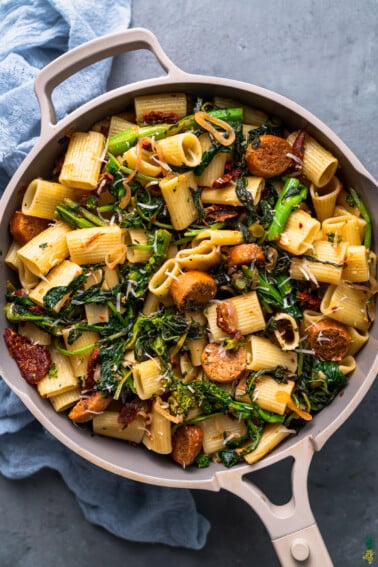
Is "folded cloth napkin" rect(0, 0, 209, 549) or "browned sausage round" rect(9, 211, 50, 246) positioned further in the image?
"folded cloth napkin" rect(0, 0, 209, 549)

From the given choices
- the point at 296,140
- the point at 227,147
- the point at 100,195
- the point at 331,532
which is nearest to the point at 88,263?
the point at 100,195

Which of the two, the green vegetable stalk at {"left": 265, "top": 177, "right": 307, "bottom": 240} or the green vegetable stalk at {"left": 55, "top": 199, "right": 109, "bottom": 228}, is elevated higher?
the green vegetable stalk at {"left": 265, "top": 177, "right": 307, "bottom": 240}

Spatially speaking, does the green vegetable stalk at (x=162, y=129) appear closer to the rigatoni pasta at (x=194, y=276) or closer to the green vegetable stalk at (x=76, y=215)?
the rigatoni pasta at (x=194, y=276)

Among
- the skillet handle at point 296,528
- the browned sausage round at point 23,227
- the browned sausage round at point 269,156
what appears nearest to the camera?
the skillet handle at point 296,528

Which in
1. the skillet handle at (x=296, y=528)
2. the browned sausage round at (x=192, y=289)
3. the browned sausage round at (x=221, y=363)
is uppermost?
the browned sausage round at (x=192, y=289)

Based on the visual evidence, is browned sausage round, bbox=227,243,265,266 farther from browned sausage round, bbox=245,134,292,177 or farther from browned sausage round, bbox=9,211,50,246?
browned sausage round, bbox=9,211,50,246

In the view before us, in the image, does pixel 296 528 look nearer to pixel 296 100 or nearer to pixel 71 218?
pixel 71 218

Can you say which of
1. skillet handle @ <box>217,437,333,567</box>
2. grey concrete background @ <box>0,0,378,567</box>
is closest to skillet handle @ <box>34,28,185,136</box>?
grey concrete background @ <box>0,0,378,567</box>

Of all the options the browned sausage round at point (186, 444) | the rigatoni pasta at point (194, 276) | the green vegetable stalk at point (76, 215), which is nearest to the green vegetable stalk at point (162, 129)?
the rigatoni pasta at point (194, 276)
